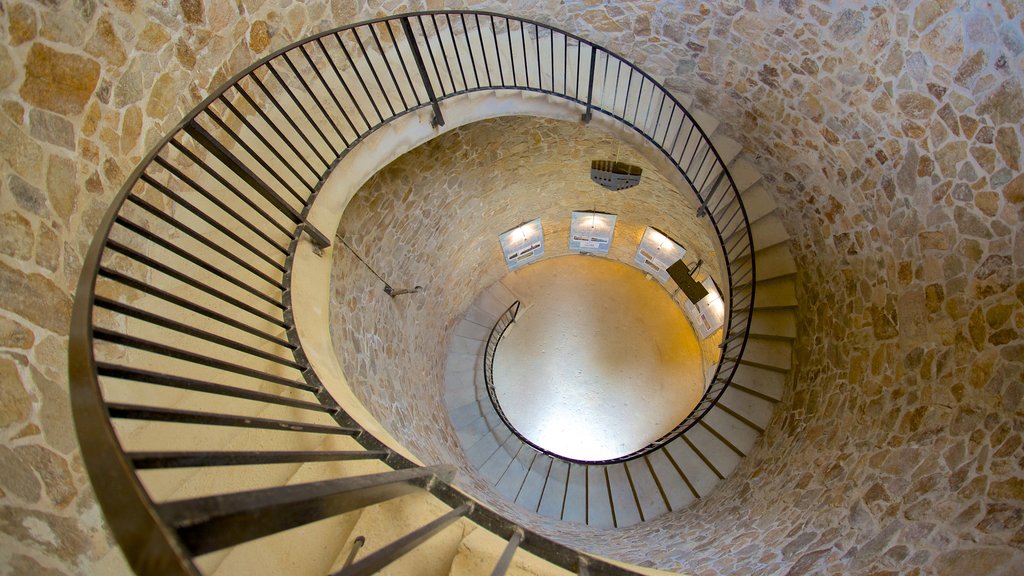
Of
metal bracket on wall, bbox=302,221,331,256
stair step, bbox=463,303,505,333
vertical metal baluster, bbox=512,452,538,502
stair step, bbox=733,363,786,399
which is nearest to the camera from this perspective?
metal bracket on wall, bbox=302,221,331,256

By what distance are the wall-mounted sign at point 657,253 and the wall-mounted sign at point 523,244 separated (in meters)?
1.96

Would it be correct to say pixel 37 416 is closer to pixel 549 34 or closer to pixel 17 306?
pixel 17 306

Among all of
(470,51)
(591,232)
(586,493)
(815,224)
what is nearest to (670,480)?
(586,493)

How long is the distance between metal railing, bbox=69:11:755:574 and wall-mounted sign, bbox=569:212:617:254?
3.42m

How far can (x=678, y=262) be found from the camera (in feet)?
30.0

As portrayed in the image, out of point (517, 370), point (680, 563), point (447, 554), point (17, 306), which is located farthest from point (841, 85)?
point (517, 370)

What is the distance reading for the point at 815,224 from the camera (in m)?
5.15

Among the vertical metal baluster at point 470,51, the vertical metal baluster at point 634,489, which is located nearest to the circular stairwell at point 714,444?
the vertical metal baluster at point 634,489

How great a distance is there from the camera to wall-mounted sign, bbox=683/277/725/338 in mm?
8750

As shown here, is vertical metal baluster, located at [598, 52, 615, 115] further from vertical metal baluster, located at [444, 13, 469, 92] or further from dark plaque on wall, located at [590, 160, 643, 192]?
dark plaque on wall, located at [590, 160, 643, 192]

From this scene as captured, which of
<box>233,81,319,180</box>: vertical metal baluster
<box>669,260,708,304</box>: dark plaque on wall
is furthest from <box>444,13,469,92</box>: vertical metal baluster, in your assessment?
<box>669,260,708,304</box>: dark plaque on wall

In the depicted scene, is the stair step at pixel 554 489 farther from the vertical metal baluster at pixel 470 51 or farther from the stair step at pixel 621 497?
the vertical metal baluster at pixel 470 51

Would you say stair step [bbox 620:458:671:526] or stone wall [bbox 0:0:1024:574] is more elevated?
stone wall [bbox 0:0:1024:574]

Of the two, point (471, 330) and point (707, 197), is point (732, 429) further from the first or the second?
point (471, 330)
